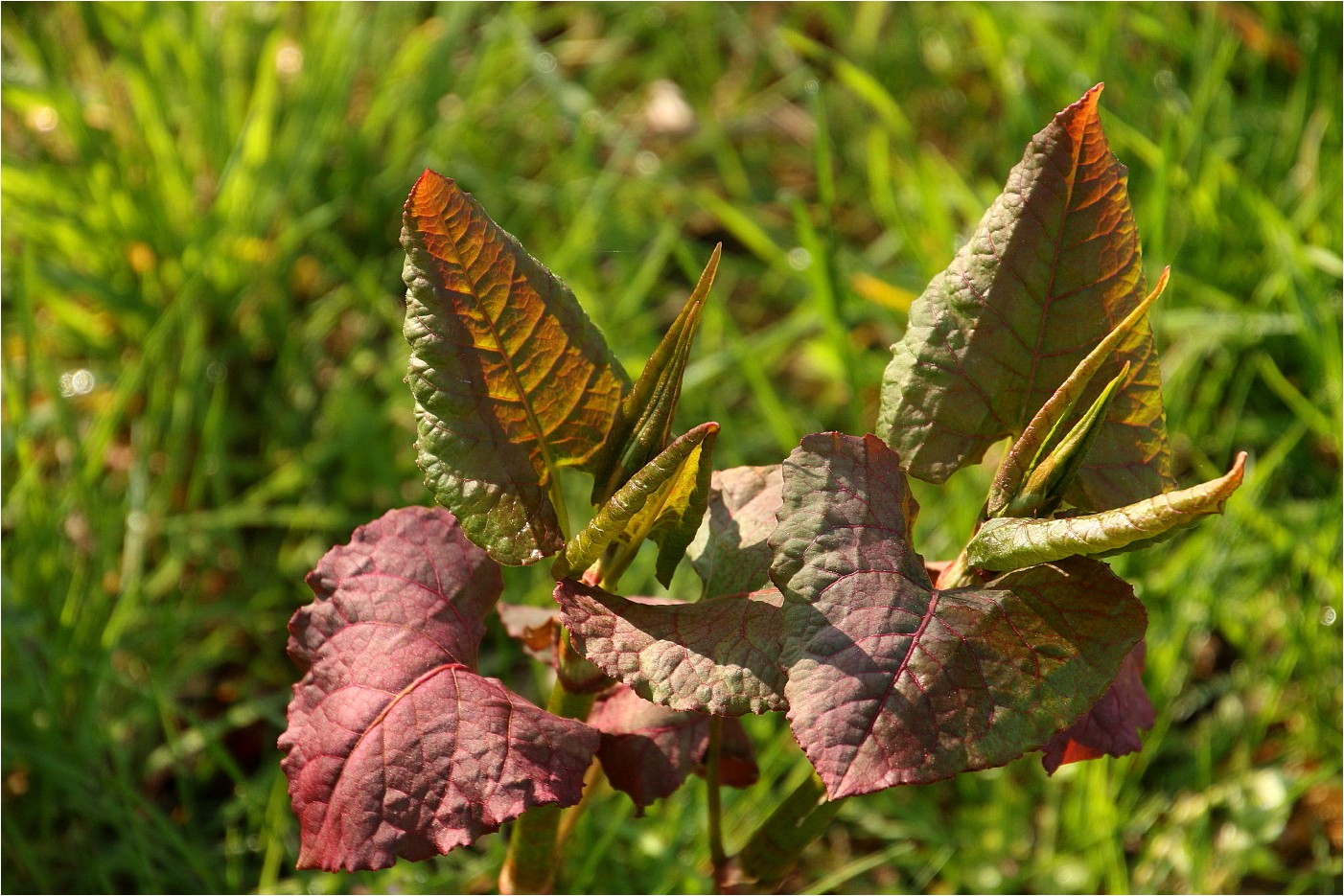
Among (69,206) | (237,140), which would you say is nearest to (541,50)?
(237,140)

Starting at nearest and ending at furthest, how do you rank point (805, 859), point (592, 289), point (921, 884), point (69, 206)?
point (921, 884)
point (805, 859)
point (69, 206)
point (592, 289)

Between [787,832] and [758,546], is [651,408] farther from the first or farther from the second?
[787,832]

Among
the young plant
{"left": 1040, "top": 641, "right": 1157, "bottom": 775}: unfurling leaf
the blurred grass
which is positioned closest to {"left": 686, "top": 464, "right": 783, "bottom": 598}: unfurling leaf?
the young plant

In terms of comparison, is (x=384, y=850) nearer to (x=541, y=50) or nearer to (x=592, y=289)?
(x=592, y=289)

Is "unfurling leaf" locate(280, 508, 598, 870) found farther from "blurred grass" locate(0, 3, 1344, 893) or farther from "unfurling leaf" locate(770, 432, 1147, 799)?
"blurred grass" locate(0, 3, 1344, 893)

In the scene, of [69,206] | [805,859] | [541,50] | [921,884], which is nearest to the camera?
[921,884]

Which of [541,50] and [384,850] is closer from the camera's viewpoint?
[384,850]

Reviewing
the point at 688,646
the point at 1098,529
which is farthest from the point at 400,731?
the point at 1098,529
